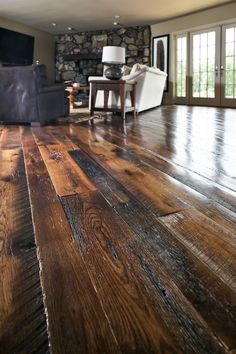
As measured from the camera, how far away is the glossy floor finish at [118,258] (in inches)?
26.9

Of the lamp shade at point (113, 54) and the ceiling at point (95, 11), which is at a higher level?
the ceiling at point (95, 11)

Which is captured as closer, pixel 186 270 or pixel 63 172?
pixel 186 270

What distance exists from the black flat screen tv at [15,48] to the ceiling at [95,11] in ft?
1.29

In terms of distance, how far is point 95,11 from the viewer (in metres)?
8.11

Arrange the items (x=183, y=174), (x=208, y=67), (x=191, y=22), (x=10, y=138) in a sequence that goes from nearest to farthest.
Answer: (x=183, y=174) < (x=10, y=138) < (x=191, y=22) < (x=208, y=67)

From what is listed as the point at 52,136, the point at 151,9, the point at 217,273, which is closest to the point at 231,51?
the point at 151,9

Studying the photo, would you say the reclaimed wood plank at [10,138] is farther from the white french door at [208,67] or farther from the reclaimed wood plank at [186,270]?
the white french door at [208,67]

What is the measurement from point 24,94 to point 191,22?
5.82 meters

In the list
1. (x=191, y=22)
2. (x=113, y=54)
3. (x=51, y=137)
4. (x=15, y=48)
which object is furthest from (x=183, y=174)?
(x=15, y=48)

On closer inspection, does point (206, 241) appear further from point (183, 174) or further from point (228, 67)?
point (228, 67)

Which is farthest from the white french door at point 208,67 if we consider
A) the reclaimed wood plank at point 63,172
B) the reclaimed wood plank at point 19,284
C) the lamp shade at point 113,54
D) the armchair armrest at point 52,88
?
the reclaimed wood plank at point 19,284

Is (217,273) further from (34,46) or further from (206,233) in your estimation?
(34,46)

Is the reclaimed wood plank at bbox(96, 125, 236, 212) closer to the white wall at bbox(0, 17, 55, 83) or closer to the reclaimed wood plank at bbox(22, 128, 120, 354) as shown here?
the reclaimed wood plank at bbox(22, 128, 120, 354)

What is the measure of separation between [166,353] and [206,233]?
0.58m
